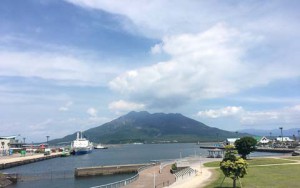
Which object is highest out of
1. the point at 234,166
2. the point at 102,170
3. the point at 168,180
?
the point at 234,166

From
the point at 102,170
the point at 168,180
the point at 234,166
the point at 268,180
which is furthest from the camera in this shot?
the point at 102,170

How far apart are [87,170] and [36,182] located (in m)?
11.4

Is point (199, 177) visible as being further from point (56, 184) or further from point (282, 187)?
point (56, 184)

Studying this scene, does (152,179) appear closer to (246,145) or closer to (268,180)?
(268,180)

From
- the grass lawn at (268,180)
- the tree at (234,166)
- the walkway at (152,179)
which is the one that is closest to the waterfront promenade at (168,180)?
the walkway at (152,179)

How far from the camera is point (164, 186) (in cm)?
5206

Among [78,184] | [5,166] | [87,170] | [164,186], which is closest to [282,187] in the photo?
[164,186]

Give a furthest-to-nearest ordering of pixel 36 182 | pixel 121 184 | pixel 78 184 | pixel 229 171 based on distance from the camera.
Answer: pixel 36 182 < pixel 78 184 < pixel 121 184 < pixel 229 171

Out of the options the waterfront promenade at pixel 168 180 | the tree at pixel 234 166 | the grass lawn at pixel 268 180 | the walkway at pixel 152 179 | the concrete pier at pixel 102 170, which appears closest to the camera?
the tree at pixel 234 166

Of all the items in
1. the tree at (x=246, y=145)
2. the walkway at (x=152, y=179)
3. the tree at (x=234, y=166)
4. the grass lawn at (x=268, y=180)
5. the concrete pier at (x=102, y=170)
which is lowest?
the concrete pier at (x=102, y=170)

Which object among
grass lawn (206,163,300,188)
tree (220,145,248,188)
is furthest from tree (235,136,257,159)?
tree (220,145,248,188)

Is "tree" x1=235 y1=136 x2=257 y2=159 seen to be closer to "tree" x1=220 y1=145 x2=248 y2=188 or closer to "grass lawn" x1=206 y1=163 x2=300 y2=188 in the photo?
"grass lawn" x1=206 y1=163 x2=300 y2=188

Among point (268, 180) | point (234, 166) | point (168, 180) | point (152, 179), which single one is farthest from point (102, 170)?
point (234, 166)

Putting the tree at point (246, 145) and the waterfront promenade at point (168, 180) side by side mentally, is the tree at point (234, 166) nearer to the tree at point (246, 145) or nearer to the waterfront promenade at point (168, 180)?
the waterfront promenade at point (168, 180)
